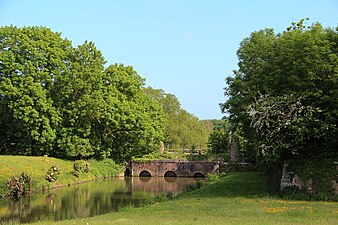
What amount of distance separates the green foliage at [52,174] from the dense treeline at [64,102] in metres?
5.02

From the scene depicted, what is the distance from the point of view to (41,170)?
136 feet

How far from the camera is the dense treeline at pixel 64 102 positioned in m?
45.1

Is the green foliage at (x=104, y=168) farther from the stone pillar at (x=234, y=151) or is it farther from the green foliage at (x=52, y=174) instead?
the stone pillar at (x=234, y=151)

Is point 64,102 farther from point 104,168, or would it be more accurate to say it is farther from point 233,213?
point 233,213

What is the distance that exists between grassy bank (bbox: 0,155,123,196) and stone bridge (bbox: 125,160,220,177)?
877 centimetres

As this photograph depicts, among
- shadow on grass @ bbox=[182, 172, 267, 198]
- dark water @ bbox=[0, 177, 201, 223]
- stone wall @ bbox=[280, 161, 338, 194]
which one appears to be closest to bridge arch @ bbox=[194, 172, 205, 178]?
dark water @ bbox=[0, 177, 201, 223]

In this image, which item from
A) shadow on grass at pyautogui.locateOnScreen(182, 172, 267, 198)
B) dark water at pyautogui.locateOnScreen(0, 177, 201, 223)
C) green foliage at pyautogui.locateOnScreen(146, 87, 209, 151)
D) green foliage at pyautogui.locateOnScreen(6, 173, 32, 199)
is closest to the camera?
dark water at pyautogui.locateOnScreen(0, 177, 201, 223)

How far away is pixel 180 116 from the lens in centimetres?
8050

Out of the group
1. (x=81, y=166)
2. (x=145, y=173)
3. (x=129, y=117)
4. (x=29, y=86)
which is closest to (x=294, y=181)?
(x=81, y=166)

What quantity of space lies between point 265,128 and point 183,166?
3630 centimetres

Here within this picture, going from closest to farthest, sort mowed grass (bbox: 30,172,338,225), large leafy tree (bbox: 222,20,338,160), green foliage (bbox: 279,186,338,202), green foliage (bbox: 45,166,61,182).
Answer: mowed grass (bbox: 30,172,338,225) < green foliage (bbox: 279,186,338,202) < large leafy tree (bbox: 222,20,338,160) < green foliage (bbox: 45,166,61,182)

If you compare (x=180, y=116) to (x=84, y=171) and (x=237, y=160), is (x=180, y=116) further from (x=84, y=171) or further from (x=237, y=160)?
(x=84, y=171)

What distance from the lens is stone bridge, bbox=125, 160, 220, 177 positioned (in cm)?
6178

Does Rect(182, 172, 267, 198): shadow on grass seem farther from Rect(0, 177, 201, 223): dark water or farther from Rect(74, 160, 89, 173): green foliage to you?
Rect(74, 160, 89, 173): green foliage
